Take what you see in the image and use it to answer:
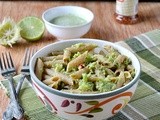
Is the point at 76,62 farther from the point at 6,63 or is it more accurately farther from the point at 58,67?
the point at 6,63

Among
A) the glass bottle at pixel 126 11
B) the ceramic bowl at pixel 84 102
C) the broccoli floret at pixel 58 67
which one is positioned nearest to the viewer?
the ceramic bowl at pixel 84 102

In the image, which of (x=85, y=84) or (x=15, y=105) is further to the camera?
(x=15, y=105)

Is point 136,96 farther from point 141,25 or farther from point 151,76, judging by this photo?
point 141,25

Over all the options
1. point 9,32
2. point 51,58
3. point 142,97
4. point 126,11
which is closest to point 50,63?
point 51,58

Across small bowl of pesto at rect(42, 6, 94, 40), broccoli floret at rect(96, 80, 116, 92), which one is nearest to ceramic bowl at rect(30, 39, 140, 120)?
broccoli floret at rect(96, 80, 116, 92)

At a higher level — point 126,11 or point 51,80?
point 51,80

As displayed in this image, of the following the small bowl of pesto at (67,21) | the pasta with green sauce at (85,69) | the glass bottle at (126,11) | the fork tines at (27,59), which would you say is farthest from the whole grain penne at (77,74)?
the glass bottle at (126,11)

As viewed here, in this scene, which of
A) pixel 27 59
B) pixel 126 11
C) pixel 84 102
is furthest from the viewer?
pixel 126 11

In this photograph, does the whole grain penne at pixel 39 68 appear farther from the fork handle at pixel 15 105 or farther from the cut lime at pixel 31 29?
the cut lime at pixel 31 29
